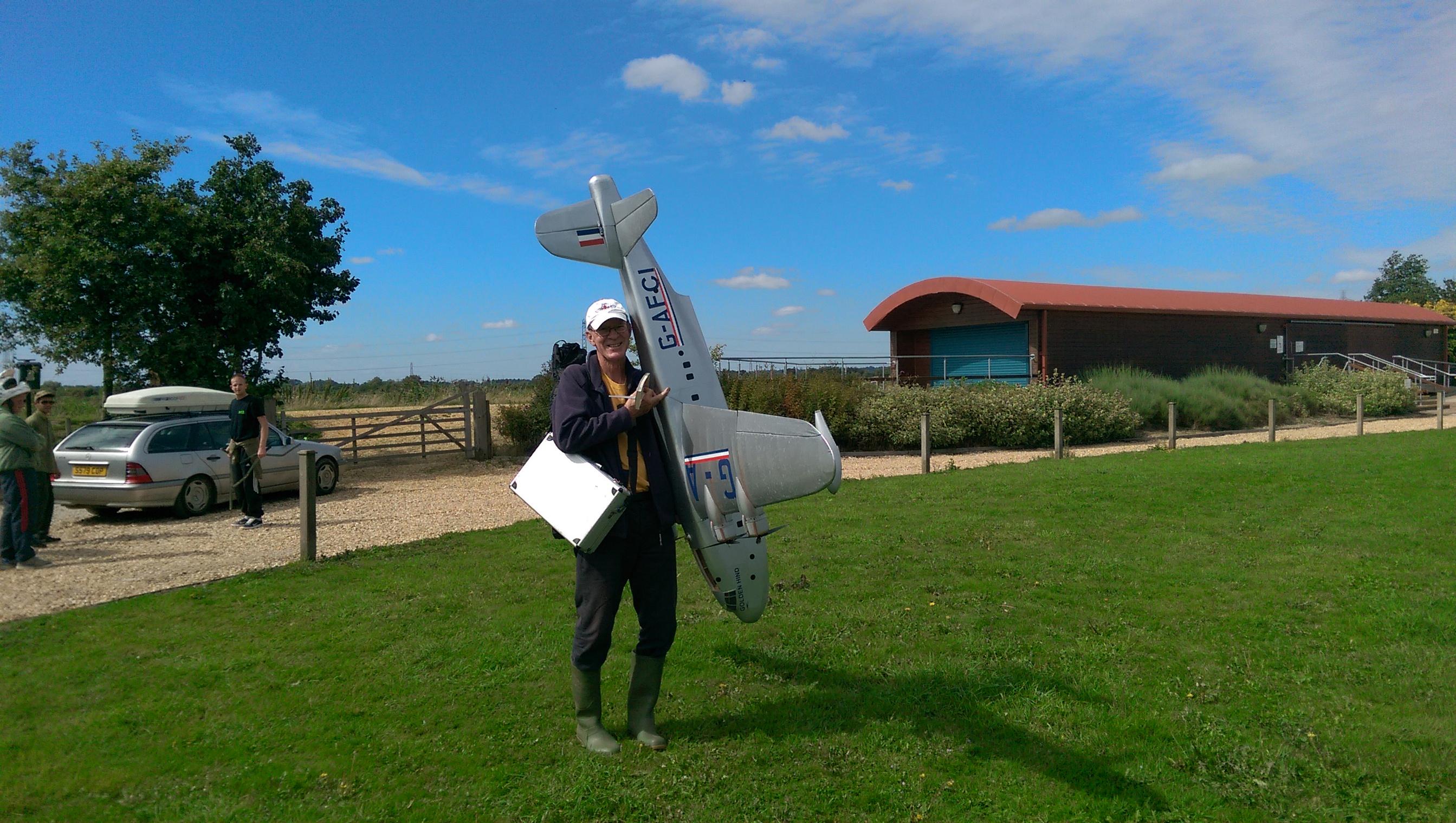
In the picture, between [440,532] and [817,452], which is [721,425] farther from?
[440,532]

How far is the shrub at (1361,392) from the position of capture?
27.6 meters

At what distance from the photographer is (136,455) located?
1171 cm

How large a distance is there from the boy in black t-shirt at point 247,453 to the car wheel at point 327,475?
3.46m

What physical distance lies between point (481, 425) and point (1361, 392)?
26.4 meters

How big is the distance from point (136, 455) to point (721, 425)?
35.2 feet

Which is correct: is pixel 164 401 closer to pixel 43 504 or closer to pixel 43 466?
pixel 43 504

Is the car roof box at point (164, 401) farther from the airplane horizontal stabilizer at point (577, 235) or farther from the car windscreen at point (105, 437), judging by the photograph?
the airplane horizontal stabilizer at point (577, 235)

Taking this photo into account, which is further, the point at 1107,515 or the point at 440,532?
the point at 440,532

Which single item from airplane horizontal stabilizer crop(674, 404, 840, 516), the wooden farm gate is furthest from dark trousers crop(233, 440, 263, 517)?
airplane horizontal stabilizer crop(674, 404, 840, 516)

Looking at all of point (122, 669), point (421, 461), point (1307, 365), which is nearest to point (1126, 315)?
point (1307, 365)

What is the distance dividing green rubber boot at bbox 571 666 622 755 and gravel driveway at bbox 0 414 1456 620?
5.42 metres

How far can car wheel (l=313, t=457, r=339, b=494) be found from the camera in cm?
1518

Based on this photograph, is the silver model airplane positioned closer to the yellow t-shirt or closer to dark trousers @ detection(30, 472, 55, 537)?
the yellow t-shirt

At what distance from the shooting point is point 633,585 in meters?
4.40
